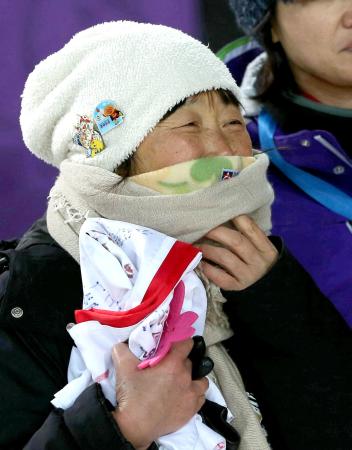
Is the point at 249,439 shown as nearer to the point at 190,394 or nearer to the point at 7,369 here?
the point at 190,394

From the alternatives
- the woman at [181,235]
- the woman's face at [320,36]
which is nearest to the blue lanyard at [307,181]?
the woman's face at [320,36]

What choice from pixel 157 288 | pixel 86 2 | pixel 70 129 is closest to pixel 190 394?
pixel 157 288

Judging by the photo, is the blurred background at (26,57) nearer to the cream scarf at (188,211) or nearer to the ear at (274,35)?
the ear at (274,35)

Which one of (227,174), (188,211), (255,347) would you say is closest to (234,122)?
(227,174)

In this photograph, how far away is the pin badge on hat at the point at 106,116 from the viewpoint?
1.48 metres

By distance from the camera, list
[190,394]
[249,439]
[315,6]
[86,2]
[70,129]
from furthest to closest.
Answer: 1. [86,2]
2. [315,6]
3. [70,129]
4. [249,439]
5. [190,394]

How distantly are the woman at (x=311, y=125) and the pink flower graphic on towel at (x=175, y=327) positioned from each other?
28.1 inches

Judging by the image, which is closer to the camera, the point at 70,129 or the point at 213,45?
the point at 70,129

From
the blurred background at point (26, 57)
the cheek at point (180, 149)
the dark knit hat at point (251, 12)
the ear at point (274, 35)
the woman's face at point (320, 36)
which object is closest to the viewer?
the cheek at point (180, 149)

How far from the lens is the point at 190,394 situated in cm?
128

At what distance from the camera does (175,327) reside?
51.5 inches

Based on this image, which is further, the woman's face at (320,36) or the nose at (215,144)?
the woman's face at (320,36)

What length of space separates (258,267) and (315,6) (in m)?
0.90

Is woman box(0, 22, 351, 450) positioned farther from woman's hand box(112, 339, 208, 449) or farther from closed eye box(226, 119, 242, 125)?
woman's hand box(112, 339, 208, 449)
